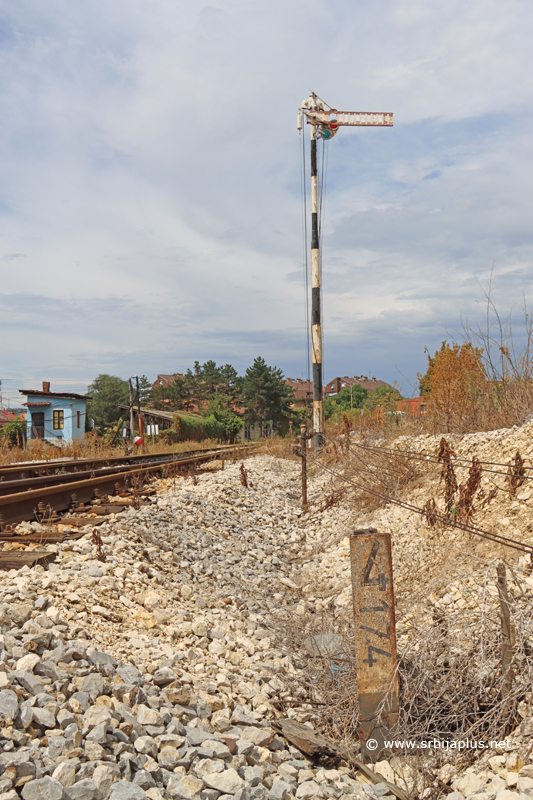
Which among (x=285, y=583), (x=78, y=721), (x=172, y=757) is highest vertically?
(x=78, y=721)

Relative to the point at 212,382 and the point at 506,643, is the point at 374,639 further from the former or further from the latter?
the point at 212,382

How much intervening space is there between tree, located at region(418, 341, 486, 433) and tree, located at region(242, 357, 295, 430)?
47749 mm

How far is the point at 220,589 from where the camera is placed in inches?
240

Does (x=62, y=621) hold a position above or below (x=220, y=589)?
above

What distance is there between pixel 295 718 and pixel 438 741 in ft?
3.34

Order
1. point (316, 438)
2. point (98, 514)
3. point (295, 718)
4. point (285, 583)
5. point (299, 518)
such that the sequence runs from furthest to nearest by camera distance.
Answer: point (316, 438) < point (299, 518) < point (98, 514) < point (285, 583) < point (295, 718)

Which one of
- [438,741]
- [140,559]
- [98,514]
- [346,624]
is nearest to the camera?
[438,741]

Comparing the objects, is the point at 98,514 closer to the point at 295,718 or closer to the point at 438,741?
the point at 295,718

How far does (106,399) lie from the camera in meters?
77.2

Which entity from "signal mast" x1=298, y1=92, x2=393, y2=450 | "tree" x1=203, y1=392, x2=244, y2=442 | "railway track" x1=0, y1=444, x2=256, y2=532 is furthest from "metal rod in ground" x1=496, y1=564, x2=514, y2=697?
"tree" x1=203, y1=392, x2=244, y2=442

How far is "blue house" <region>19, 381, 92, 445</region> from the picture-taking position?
4619cm

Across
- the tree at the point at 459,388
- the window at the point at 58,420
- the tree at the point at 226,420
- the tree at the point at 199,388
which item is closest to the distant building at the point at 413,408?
the tree at the point at 459,388

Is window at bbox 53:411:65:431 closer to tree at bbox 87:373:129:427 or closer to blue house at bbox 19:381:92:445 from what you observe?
blue house at bbox 19:381:92:445

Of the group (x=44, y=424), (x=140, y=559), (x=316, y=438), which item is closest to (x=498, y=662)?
(x=140, y=559)
